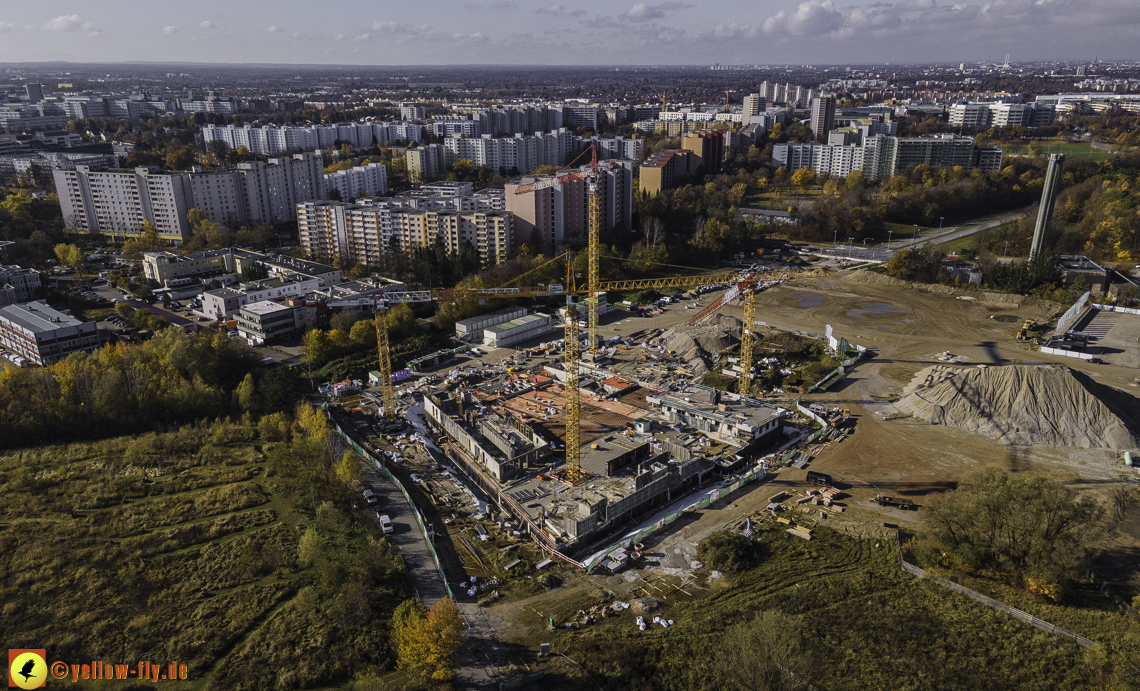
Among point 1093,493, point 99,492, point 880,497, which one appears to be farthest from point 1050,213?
point 99,492

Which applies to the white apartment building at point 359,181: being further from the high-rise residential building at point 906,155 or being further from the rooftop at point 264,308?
the high-rise residential building at point 906,155

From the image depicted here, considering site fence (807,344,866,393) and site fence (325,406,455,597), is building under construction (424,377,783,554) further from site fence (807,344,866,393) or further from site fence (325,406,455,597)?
site fence (807,344,866,393)

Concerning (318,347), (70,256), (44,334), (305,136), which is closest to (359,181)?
(70,256)

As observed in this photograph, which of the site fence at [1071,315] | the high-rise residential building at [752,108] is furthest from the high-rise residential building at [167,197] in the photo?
the high-rise residential building at [752,108]

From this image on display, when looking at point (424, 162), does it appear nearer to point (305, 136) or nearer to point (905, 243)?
point (305, 136)

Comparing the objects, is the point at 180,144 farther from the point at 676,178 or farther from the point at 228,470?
the point at 228,470
